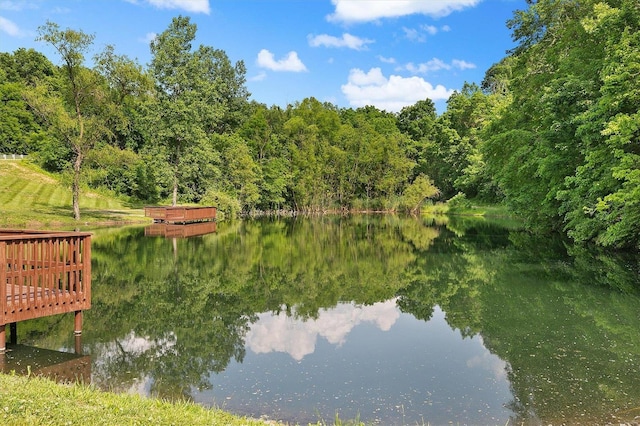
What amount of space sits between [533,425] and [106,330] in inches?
331

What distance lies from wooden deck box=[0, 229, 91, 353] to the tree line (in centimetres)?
1680

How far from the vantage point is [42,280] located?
8.77 metres

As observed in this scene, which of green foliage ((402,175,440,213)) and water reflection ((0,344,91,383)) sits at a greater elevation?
green foliage ((402,175,440,213))

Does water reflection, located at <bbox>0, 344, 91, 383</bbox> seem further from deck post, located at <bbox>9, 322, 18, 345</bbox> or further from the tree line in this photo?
the tree line

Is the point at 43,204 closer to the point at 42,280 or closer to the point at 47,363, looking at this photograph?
the point at 42,280

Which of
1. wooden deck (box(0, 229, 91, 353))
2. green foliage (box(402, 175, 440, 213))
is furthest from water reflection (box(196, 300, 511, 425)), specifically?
green foliage (box(402, 175, 440, 213))

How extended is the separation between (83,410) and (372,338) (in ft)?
22.2

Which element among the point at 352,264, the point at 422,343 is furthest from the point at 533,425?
the point at 352,264

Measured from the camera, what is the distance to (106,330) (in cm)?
1051

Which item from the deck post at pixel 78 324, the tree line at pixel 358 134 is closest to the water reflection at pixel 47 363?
the deck post at pixel 78 324

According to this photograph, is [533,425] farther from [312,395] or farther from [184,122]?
[184,122]

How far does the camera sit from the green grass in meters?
33.0

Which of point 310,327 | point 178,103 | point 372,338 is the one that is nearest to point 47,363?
point 310,327

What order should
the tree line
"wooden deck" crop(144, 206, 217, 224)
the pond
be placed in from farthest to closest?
1. "wooden deck" crop(144, 206, 217, 224)
2. the tree line
3. the pond
